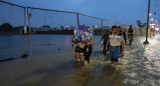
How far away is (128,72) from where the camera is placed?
417cm

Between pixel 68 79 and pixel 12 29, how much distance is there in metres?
6.98

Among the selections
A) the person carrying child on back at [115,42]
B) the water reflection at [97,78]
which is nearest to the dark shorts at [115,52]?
the person carrying child on back at [115,42]

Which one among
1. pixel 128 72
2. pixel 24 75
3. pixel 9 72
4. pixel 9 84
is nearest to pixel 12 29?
pixel 9 72

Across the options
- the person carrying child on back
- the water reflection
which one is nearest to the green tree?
the water reflection

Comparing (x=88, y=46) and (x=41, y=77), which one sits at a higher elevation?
(x=88, y=46)

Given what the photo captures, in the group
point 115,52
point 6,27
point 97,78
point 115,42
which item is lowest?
point 97,78

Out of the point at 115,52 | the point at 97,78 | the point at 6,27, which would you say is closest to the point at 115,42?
the point at 115,52

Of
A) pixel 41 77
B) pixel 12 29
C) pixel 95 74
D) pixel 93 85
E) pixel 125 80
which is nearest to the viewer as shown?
pixel 93 85

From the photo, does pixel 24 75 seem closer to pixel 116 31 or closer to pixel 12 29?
pixel 116 31

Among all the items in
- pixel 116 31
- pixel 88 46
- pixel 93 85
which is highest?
pixel 116 31

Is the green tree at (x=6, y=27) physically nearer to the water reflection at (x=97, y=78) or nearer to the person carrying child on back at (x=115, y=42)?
the water reflection at (x=97, y=78)

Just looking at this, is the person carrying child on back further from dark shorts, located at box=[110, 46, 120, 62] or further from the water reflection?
the water reflection

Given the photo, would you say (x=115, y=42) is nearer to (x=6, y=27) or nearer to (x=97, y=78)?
(x=97, y=78)

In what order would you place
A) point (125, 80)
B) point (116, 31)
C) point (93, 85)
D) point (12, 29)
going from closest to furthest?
point (93, 85) → point (125, 80) → point (116, 31) → point (12, 29)
